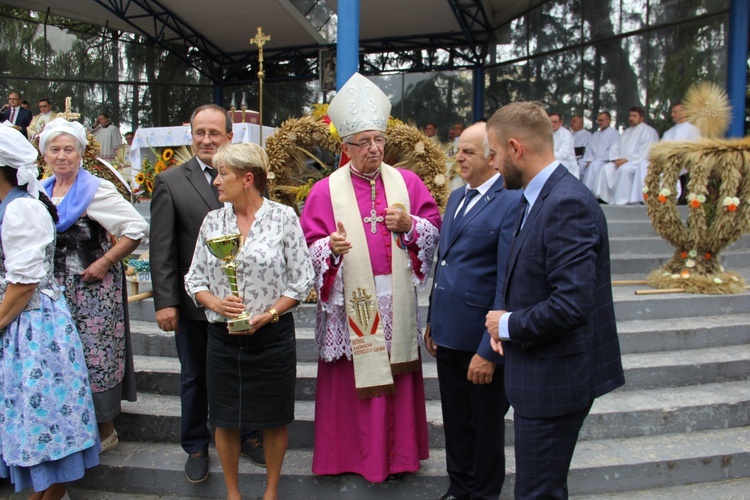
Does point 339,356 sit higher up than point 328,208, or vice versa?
point 328,208

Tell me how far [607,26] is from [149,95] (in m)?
11.9

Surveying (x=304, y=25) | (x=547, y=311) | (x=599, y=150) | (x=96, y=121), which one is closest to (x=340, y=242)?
(x=547, y=311)

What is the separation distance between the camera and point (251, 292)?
2.70 meters

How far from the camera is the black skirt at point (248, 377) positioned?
2744 millimetres

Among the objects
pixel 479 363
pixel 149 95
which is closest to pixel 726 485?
pixel 479 363

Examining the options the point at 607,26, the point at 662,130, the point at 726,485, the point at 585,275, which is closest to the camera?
the point at 585,275

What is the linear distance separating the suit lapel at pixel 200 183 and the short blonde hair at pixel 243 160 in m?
0.44

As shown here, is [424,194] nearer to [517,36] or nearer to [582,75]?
[582,75]

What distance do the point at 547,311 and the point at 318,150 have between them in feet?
9.44

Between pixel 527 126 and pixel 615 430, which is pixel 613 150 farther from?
pixel 527 126

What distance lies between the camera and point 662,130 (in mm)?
10930

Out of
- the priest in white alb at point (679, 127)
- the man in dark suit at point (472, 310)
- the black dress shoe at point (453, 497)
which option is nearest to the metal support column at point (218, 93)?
the priest in white alb at point (679, 127)

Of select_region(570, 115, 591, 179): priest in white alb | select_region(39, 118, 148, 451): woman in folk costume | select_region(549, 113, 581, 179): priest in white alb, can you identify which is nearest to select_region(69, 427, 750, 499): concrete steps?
select_region(39, 118, 148, 451): woman in folk costume

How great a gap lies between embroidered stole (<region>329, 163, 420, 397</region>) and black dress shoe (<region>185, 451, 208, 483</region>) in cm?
94
